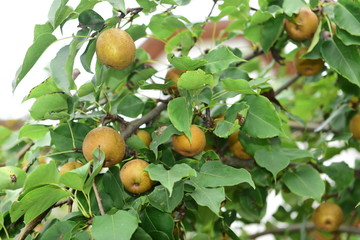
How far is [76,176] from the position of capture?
855 millimetres

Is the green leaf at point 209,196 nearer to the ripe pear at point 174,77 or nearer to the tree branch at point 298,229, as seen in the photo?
the ripe pear at point 174,77

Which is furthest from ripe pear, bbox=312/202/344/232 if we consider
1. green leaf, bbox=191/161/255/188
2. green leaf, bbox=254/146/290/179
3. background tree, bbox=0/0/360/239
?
green leaf, bbox=191/161/255/188

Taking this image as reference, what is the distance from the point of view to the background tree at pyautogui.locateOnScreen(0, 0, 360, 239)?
914 mm

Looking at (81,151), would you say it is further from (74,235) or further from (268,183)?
(268,183)

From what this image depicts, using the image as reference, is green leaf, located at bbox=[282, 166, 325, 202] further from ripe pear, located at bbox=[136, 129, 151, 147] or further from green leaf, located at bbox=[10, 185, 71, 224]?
green leaf, located at bbox=[10, 185, 71, 224]

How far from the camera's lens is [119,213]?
847 millimetres

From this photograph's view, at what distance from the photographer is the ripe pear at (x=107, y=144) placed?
0.97 metres

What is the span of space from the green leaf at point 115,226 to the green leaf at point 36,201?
96 mm

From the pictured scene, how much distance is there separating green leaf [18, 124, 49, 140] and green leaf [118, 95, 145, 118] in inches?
6.7

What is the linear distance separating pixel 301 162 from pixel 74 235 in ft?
1.96

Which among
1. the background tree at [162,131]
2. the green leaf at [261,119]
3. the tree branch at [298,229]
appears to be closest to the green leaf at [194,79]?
the background tree at [162,131]

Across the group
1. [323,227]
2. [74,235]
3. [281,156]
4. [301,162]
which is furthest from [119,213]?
[323,227]

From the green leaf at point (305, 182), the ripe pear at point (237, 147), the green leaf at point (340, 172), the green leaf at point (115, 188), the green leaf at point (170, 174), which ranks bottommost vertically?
the green leaf at point (340, 172)

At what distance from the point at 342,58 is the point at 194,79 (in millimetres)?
399
